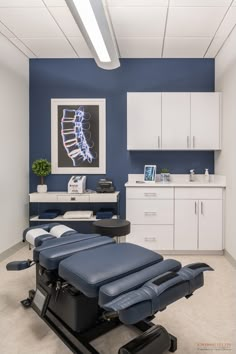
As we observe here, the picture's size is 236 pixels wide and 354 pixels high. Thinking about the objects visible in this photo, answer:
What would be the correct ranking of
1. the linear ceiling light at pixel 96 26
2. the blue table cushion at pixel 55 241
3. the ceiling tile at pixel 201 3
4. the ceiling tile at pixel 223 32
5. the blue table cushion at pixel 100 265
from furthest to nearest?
the ceiling tile at pixel 223 32 → the ceiling tile at pixel 201 3 → the linear ceiling light at pixel 96 26 → the blue table cushion at pixel 55 241 → the blue table cushion at pixel 100 265

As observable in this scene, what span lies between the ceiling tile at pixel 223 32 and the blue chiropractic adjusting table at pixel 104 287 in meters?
2.60

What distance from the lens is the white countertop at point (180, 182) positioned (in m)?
3.45

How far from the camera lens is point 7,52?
3389 millimetres

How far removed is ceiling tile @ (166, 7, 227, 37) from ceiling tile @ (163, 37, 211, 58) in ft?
0.43

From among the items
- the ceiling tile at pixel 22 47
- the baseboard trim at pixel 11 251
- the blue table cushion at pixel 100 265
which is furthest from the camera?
the ceiling tile at pixel 22 47

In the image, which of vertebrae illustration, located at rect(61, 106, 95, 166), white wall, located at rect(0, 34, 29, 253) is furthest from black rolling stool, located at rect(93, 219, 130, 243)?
vertebrae illustration, located at rect(61, 106, 95, 166)

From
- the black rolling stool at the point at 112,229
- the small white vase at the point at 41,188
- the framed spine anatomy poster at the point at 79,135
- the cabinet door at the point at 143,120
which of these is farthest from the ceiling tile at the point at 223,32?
the small white vase at the point at 41,188

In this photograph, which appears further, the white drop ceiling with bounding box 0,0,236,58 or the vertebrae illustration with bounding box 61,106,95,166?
the vertebrae illustration with bounding box 61,106,95,166

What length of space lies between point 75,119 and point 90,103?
0.33 meters

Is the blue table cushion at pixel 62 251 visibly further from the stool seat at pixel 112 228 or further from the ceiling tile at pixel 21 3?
the ceiling tile at pixel 21 3

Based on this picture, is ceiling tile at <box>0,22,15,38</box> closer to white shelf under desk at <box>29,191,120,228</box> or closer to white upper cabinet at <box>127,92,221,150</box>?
white upper cabinet at <box>127,92,221,150</box>

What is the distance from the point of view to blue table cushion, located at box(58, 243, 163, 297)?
4.60 feet

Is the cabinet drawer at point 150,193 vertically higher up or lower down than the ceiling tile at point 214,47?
lower down

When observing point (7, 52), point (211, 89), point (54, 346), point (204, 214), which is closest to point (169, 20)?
point (211, 89)
